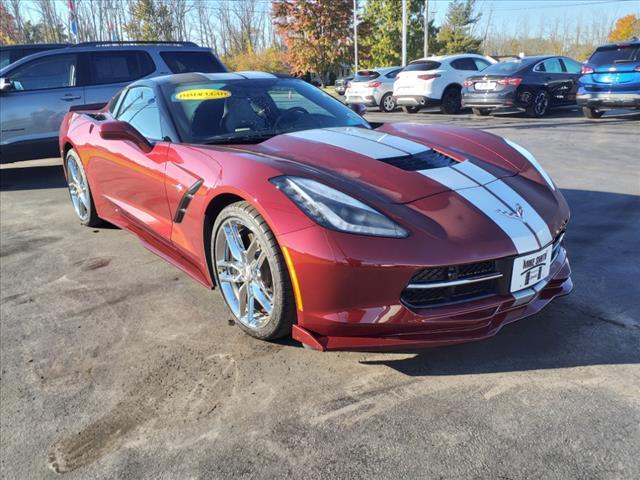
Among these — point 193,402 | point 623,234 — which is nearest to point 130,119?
point 193,402

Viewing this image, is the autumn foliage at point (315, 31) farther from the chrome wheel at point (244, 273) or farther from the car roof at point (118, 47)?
the chrome wheel at point (244, 273)

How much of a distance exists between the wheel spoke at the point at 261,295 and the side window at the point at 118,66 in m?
6.36

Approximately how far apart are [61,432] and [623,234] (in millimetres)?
3967

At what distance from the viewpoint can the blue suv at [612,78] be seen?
10.1m

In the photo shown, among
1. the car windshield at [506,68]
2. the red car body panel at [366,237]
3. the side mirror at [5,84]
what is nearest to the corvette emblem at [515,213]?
the red car body panel at [366,237]

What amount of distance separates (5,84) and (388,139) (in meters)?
5.82

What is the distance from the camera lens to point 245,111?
3459 millimetres

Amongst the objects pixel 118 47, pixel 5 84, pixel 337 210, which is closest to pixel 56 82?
pixel 5 84

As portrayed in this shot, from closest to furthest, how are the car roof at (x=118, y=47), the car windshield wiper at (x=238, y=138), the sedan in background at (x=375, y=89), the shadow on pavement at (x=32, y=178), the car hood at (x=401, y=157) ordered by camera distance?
1. the car hood at (x=401, y=157)
2. the car windshield wiper at (x=238, y=138)
3. the shadow on pavement at (x=32, y=178)
4. the car roof at (x=118, y=47)
5. the sedan in background at (x=375, y=89)

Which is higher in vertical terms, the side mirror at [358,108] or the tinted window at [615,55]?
the tinted window at [615,55]

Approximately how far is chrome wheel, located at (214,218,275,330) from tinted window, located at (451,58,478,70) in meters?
13.0

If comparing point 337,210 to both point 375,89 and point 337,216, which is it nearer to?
A: point 337,216

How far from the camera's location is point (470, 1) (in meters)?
55.1

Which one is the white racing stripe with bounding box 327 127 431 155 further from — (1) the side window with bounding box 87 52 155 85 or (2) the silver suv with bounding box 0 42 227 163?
(1) the side window with bounding box 87 52 155 85
